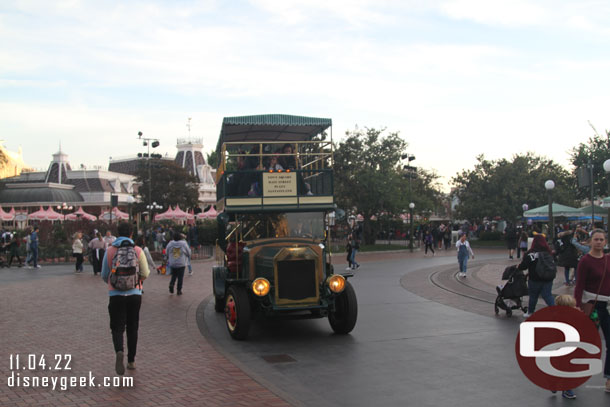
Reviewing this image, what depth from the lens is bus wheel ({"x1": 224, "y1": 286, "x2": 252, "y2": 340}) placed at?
9195 millimetres

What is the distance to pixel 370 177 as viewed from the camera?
3819 cm

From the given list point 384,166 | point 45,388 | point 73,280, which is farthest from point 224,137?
point 384,166

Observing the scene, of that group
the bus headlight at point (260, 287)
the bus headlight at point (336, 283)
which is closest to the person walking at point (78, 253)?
the bus headlight at point (260, 287)

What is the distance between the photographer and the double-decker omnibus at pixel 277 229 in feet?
30.6

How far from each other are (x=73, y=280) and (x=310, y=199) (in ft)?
38.8

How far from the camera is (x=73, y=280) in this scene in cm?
1920

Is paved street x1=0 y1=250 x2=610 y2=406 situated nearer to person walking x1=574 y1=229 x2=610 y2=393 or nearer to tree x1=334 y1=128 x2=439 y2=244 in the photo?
person walking x1=574 y1=229 x2=610 y2=393

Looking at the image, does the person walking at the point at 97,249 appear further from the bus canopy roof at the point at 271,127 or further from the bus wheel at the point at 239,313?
the bus wheel at the point at 239,313

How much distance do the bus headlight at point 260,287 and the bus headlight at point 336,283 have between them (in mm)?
1012

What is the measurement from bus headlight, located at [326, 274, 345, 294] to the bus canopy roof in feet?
13.6

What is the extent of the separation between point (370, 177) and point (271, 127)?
25.9 m

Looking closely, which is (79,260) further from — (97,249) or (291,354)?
(291,354)

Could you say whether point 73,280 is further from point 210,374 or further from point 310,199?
point 210,374

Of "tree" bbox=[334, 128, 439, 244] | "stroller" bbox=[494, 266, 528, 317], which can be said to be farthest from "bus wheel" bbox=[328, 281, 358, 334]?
"tree" bbox=[334, 128, 439, 244]
